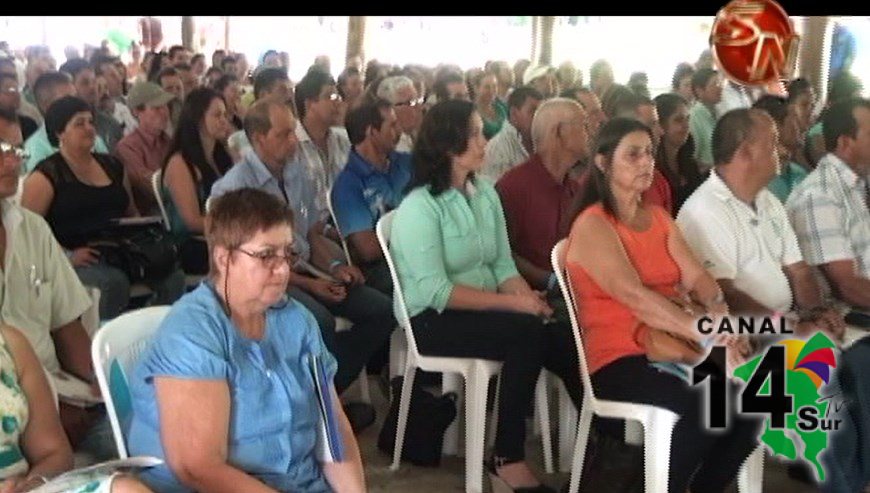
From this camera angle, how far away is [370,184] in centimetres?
300

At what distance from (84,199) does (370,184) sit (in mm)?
810

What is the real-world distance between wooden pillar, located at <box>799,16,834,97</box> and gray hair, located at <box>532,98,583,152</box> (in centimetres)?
64

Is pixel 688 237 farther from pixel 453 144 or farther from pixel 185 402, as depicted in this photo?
pixel 185 402

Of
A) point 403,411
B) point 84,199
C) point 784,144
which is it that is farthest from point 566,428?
point 84,199

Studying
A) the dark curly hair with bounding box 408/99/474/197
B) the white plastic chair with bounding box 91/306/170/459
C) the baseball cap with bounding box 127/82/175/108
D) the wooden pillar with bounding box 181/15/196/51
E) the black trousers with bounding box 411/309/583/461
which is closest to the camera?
the white plastic chair with bounding box 91/306/170/459

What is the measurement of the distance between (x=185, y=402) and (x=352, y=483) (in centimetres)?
36

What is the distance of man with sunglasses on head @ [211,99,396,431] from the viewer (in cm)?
276

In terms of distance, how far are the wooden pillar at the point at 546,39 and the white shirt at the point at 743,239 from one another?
22.5 inches

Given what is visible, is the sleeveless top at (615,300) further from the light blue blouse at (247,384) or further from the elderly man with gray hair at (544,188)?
the light blue blouse at (247,384)

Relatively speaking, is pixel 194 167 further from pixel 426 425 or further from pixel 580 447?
pixel 580 447

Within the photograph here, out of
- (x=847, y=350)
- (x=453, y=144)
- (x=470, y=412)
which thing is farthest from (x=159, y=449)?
(x=847, y=350)

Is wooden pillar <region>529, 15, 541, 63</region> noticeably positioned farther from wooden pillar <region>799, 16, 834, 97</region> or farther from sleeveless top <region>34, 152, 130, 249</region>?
sleeveless top <region>34, 152, 130, 249</region>

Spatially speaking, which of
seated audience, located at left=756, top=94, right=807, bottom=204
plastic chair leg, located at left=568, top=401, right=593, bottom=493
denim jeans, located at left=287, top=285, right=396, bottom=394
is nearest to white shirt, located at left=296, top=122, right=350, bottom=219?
denim jeans, located at left=287, top=285, right=396, bottom=394
